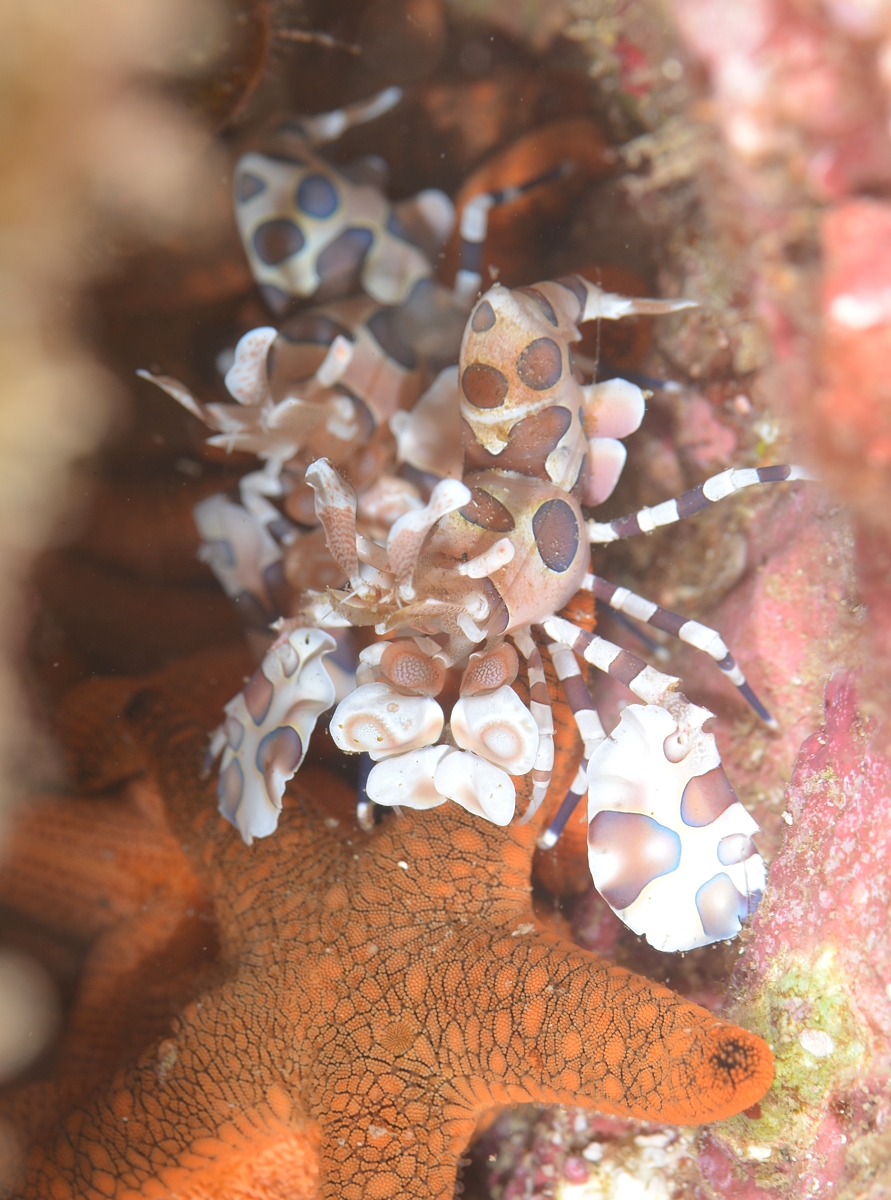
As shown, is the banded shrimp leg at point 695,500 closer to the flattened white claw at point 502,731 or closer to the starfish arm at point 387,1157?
the flattened white claw at point 502,731

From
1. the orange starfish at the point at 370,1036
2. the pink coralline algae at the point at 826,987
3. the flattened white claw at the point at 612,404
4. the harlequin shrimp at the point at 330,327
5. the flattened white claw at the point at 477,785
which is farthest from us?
the harlequin shrimp at the point at 330,327

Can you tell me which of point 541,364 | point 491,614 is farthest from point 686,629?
point 541,364

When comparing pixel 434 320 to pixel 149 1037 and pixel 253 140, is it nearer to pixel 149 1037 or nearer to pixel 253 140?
pixel 253 140

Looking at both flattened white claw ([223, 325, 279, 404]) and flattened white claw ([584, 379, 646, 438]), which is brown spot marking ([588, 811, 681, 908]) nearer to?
flattened white claw ([584, 379, 646, 438])

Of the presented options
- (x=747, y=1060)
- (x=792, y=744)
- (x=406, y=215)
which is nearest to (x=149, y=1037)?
(x=747, y=1060)

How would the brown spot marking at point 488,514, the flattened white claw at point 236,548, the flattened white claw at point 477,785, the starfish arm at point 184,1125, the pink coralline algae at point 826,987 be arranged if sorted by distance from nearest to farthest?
the pink coralline algae at point 826,987 → the flattened white claw at point 477,785 → the starfish arm at point 184,1125 → the brown spot marking at point 488,514 → the flattened white claw at point 236,548

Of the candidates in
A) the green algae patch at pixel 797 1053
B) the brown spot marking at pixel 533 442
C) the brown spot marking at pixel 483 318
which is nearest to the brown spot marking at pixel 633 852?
the green algae patch at pixel 797 1053

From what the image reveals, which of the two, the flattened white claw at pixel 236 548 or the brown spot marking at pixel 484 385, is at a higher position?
the brown spot marking at pixel 484 385
